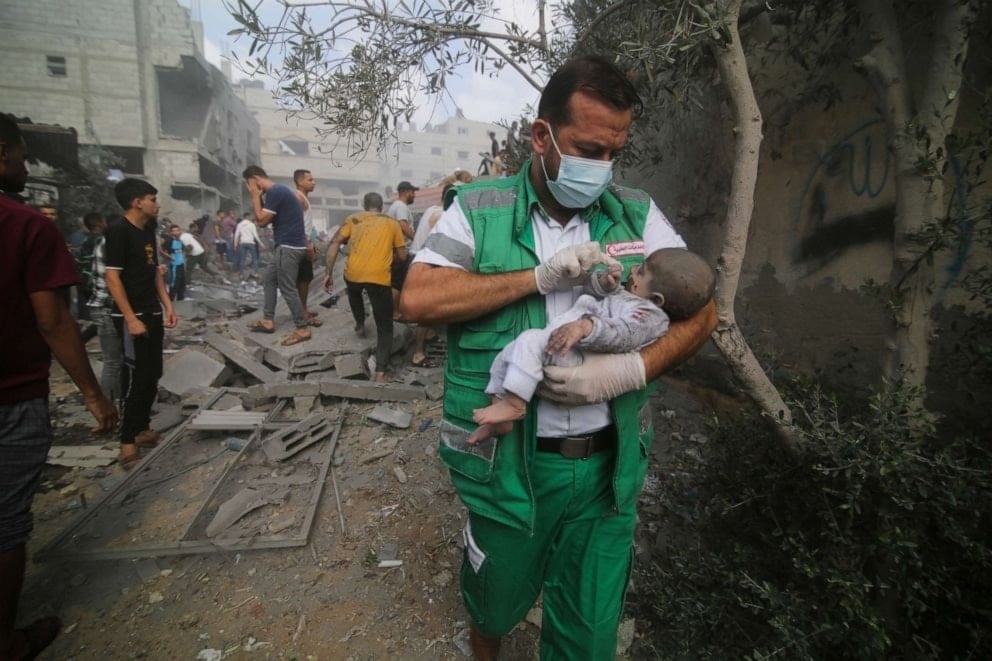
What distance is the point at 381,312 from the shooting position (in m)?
5.39

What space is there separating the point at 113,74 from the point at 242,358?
84.7 ft

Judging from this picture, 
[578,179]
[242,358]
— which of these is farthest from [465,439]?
[242,358]

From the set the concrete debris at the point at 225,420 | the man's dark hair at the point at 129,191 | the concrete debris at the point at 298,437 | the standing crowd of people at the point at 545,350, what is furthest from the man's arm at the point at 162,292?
the standing crowd of people at the point at 545,350

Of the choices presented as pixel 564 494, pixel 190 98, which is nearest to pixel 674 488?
pixel 564 494

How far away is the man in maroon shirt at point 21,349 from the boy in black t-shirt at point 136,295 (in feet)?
5.52

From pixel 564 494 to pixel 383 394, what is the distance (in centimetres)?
371

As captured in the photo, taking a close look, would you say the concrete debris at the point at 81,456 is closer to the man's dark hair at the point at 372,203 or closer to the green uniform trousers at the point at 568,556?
the man's dark hair at the point at 372,203

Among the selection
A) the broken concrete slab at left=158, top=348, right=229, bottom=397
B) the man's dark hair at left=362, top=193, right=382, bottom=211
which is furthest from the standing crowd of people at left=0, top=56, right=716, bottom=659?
the man's dark hair at left=362, top=193, right=382, bottom=211

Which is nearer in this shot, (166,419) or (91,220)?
(166,419)

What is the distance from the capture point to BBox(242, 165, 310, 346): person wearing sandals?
18.5ft

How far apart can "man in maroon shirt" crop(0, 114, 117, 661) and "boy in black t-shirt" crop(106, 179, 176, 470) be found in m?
1.68

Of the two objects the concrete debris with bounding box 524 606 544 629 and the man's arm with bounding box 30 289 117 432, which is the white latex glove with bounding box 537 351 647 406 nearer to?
the concrete debris with bounding box 524 606 544 629

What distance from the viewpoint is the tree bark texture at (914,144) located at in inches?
75.4

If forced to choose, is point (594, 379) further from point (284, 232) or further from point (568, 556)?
point (284, 232)
